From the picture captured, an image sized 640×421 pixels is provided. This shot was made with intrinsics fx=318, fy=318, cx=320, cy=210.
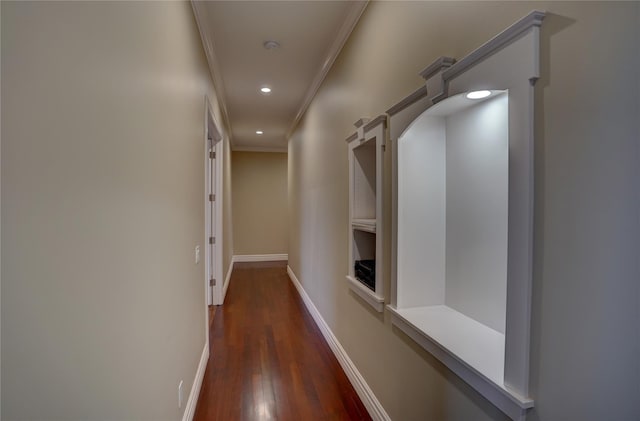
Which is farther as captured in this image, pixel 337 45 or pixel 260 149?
pixel 260 149

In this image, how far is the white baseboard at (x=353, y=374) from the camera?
1.91 metres

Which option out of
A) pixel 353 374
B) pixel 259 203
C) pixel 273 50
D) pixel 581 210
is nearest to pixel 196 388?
pixel 353 374

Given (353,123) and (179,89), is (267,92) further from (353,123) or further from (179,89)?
(179,89)

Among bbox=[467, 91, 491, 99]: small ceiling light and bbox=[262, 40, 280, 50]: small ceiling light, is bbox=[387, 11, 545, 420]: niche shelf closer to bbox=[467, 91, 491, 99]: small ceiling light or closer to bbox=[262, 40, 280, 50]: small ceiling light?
bbox=[467, 91, 491, 99]: small ceiling light

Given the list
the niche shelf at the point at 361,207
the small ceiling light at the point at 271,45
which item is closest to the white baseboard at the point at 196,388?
the niche shelf at the point at 361,207

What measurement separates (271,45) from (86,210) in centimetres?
242

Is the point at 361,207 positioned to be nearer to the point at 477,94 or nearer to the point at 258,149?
the point at 477,94

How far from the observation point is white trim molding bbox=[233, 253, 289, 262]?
760 centimetres

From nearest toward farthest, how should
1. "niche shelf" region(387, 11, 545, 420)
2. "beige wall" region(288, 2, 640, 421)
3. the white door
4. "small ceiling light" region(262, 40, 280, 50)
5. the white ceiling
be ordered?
"beige wall" region(288, 2, 640, 421)
"niche shelf" region(387, 11, 545, 420)
the white ceiling
"small ceiling light" region(262, 40, 280, 50)
the white door

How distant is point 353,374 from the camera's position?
2340mm

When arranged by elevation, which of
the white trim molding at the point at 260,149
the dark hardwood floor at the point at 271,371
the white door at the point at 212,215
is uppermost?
the white trim molding at the point at 260,149

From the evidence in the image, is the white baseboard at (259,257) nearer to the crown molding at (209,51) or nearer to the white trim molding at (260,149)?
the white trim molding at (260,149)

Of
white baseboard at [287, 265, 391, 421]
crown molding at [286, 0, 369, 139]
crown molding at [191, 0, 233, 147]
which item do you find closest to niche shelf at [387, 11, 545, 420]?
white baseboard at [287, 265, 391, 421]

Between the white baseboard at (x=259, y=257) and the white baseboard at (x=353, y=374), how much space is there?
13.4 feet
